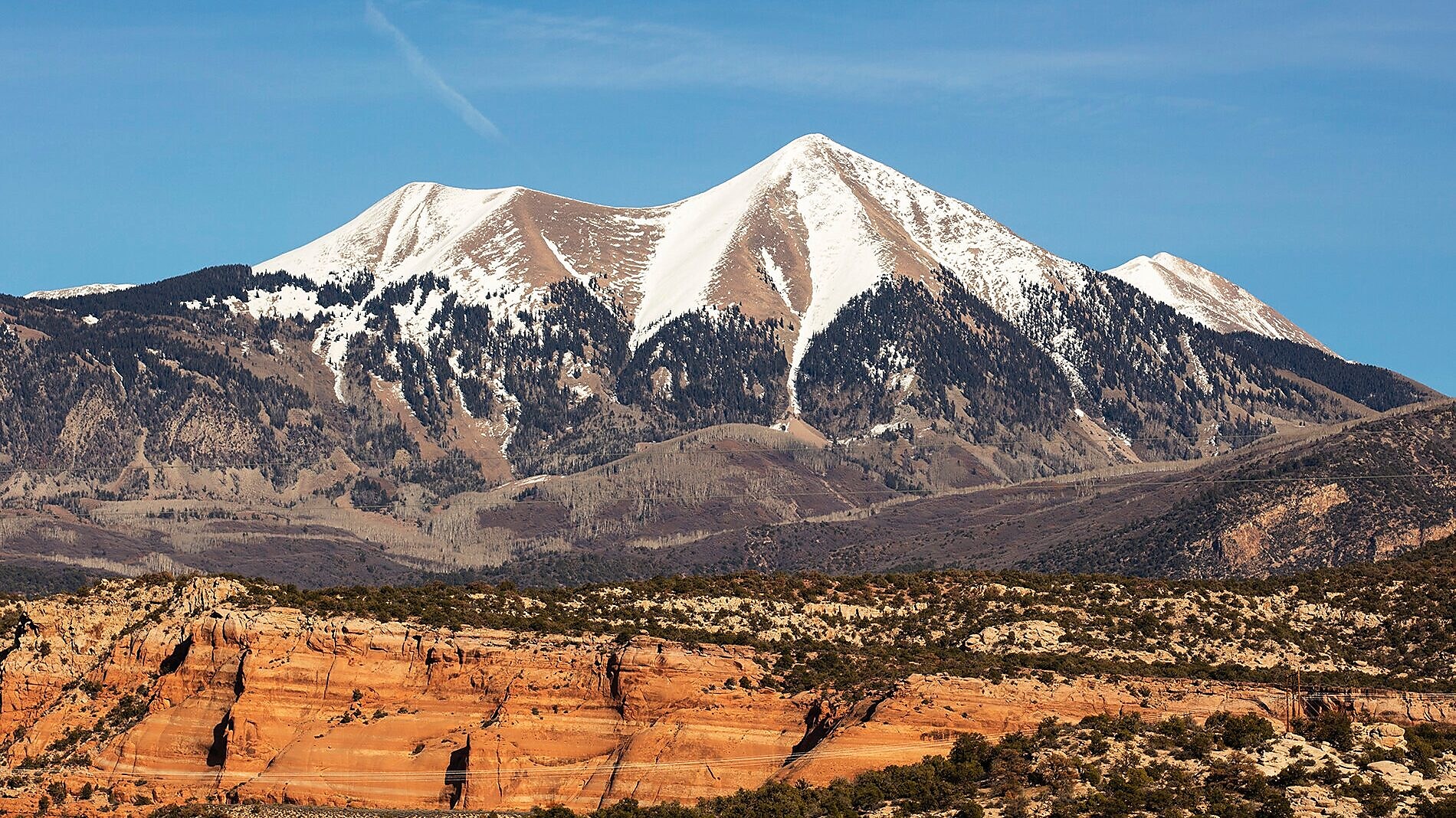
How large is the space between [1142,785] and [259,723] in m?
39.8

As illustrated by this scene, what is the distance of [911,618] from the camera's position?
11312 centimetres

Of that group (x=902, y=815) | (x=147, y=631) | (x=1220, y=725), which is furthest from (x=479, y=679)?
(x=1220, y=725)

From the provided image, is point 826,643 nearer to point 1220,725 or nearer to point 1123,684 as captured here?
point 1123,684

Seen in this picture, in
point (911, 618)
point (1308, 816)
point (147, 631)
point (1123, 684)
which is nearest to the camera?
point (1308, 816)

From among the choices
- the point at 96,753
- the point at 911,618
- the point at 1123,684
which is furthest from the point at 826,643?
the point at 96,753

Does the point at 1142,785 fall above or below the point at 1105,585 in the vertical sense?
below

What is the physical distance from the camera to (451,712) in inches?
3812

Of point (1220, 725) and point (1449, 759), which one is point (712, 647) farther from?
point (1449, 759)

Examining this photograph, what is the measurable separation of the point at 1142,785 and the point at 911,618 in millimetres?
37421

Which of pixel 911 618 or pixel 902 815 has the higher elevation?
pixel 911 618

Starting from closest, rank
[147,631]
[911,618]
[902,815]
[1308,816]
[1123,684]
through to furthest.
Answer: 1. [1308,816]
2. [902,815]
3. [1123,684]
4. [147,631]
5. [911,618]

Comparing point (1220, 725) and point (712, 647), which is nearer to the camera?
point (1220, 725)

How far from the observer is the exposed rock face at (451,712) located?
91125 millimetres

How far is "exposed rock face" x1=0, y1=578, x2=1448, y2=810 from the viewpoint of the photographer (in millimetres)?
91125
